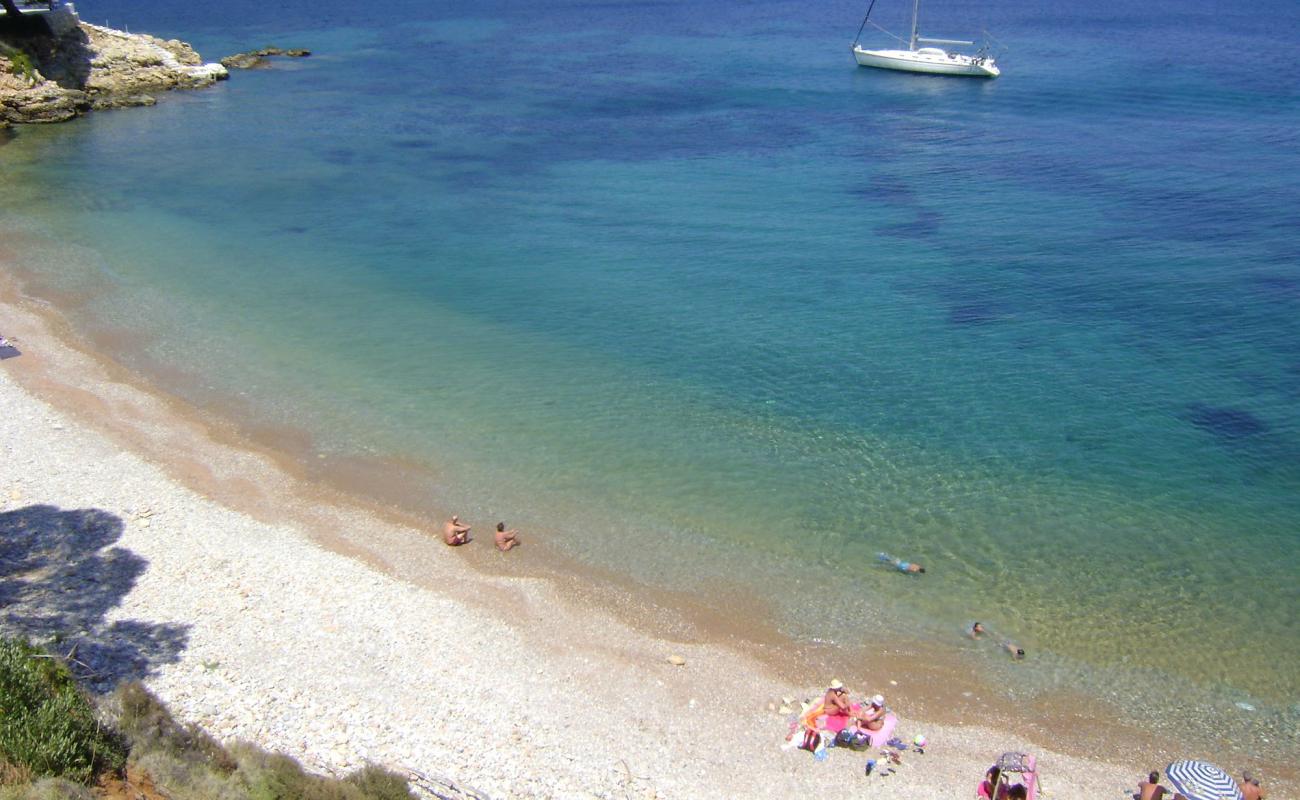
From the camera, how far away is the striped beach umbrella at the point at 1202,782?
665 inches

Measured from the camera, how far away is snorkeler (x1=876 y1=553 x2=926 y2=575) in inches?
941

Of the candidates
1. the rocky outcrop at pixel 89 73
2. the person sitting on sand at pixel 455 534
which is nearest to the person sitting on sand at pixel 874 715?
the person sitting on sand at pixel 455 534

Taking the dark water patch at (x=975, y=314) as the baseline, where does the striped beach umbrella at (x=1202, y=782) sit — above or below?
below

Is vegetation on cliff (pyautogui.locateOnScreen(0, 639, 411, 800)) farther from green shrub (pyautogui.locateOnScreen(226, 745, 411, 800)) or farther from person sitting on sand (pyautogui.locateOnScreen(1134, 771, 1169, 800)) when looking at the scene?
person sitting on sand (pyautogui.locateOnScreen(1134, 771, 1169, 800))

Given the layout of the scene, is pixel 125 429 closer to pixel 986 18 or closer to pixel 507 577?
pixel 507 577

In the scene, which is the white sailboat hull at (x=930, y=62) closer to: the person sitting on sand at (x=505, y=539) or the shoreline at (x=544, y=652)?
the person sitting on sand at (x=505, y=539)

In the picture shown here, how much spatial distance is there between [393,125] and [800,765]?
61.5 meters

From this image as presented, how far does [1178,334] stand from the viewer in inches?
1409

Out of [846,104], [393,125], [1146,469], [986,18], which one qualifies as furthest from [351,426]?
[986,18]

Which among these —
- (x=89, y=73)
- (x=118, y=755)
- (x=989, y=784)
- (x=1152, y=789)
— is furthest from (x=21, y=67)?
(x=1152, y=789)

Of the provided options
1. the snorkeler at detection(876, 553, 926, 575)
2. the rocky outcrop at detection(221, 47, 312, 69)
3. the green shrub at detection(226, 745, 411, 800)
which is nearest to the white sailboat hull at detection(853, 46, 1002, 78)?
the rocky outcrop at detection(221, 47, 312, 69)

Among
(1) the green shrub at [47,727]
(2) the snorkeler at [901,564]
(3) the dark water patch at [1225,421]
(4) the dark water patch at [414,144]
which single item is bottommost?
(2) the snorkeler at [901,564]

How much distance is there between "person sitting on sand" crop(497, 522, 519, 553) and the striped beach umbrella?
15.2 meters

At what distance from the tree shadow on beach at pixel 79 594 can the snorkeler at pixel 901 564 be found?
16112 millimetres
